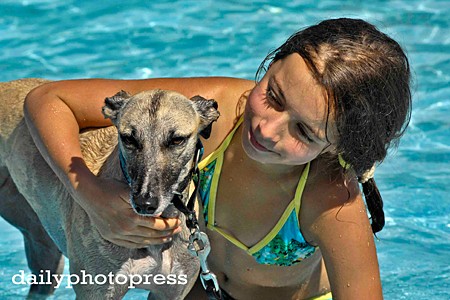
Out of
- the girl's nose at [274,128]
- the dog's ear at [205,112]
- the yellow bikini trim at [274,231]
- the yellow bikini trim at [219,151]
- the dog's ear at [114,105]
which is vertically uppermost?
the dog's ear at [114,105]

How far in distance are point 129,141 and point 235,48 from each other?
5339 mm

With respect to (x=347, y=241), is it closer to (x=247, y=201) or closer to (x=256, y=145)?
(x=247, y=201)

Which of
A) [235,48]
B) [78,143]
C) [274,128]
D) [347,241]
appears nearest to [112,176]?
[78,143]

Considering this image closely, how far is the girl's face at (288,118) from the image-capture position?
354 centimetres

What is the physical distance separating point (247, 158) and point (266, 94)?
52 centimetres

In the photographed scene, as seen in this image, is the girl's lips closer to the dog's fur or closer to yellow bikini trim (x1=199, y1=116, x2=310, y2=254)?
the dog's fur

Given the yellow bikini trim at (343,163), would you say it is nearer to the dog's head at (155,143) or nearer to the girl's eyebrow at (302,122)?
the girl's eyebrow at (302,122)

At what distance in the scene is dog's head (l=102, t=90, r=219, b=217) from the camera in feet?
10.5

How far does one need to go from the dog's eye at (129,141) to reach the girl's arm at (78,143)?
31cm

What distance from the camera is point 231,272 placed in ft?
14.1

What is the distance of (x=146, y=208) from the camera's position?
10.5 feet

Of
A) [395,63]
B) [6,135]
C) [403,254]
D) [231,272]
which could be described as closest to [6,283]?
[6,135]

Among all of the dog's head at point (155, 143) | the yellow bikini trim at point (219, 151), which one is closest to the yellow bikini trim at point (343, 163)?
the yellow bikini trim at point (219, 151)

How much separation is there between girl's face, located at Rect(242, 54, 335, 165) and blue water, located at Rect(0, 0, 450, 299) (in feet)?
8.45
